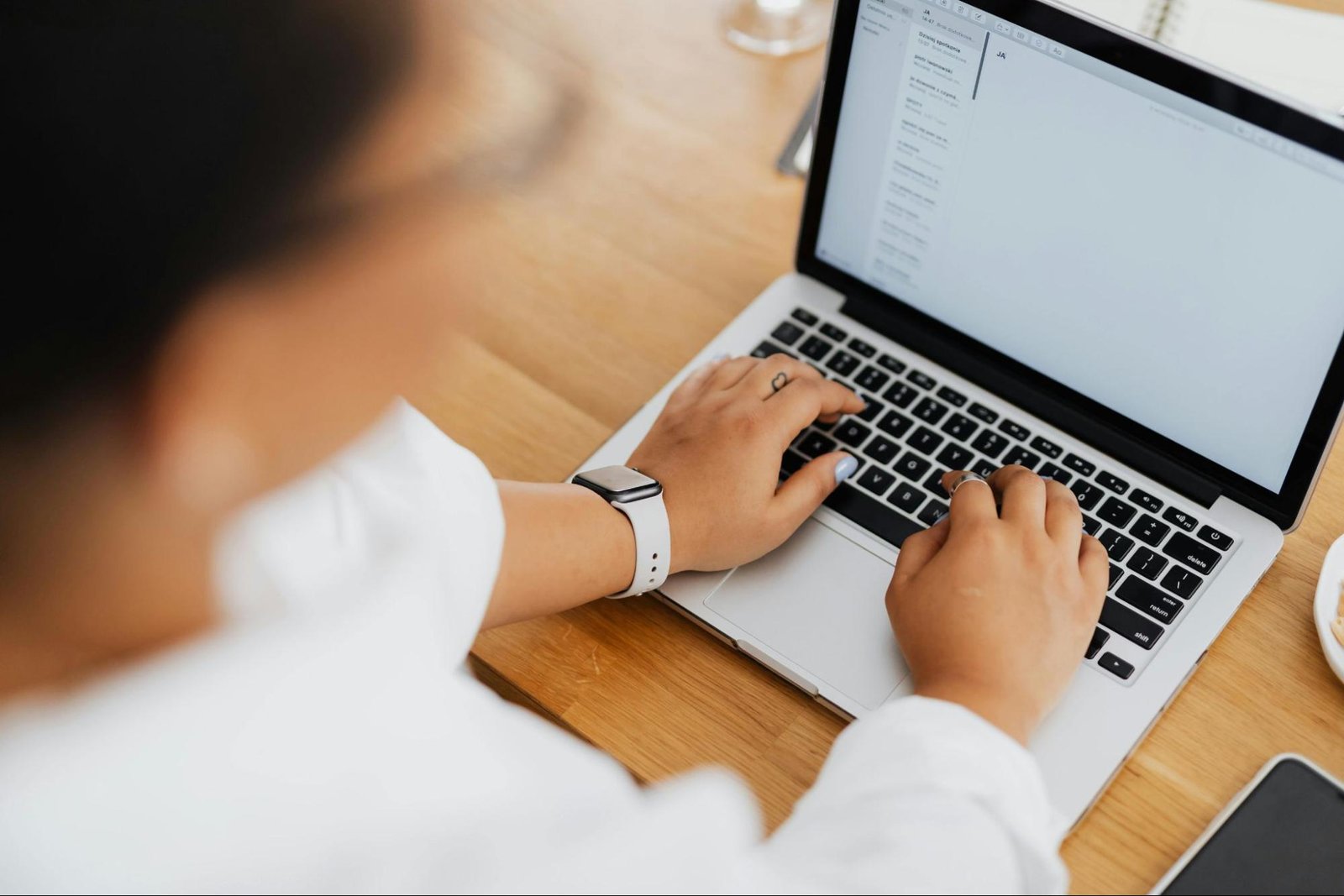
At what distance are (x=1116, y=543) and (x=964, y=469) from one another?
11 centimetres

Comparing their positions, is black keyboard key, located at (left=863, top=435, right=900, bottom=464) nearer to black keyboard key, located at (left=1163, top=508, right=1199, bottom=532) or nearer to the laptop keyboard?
the laptop keyboard

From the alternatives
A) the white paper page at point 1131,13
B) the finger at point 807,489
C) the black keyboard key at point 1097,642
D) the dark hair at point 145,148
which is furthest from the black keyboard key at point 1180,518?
the dark hair at point 145,148

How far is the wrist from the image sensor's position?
0.65 m

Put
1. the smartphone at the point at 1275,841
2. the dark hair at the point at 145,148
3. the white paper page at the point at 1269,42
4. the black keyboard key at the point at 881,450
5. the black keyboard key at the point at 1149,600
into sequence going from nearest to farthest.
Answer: the dark hair at the point at 145,148
the smartphone at the point at 1275,841
the black keyboard key at the point at 1149,600
the black keyboard key at the point at 881,450
the white paper page at the point at 1269,42

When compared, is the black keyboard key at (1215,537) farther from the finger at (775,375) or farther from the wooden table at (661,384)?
the finger at (775,375)

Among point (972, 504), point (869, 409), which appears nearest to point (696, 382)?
point (869, 409)

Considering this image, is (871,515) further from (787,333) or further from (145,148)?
(145,148)

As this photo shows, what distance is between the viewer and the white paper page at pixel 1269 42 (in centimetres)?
98

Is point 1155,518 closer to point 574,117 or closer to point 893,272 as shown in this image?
point 893,272

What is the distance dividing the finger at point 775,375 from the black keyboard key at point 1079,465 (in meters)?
0.18

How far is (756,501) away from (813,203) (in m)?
0.25

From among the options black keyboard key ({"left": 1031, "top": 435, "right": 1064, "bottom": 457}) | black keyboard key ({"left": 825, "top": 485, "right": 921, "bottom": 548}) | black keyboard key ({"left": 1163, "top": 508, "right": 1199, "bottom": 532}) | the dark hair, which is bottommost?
black keyboard key ({"left": 825, "top": 485, "right": 921, "bottom": 548})

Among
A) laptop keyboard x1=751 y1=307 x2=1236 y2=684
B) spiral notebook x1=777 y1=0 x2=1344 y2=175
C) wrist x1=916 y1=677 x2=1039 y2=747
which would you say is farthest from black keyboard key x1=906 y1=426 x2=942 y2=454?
spiral notebook x1=777 y1=0 x2=1344 y2=175

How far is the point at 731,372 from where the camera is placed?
87 centimetres
